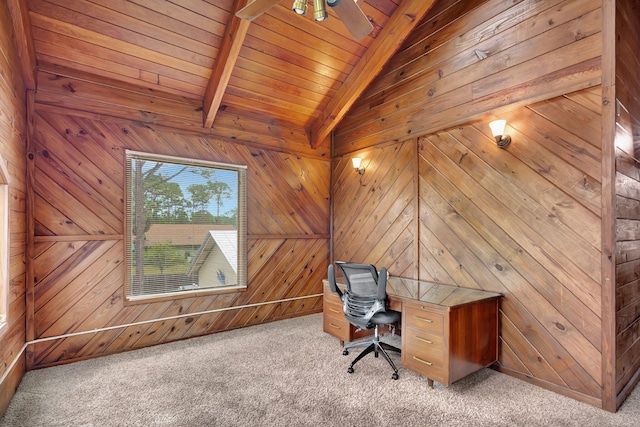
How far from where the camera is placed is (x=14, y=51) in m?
2.54

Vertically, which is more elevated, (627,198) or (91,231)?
(627,198)

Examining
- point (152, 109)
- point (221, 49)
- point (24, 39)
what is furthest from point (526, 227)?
point (24, 39)

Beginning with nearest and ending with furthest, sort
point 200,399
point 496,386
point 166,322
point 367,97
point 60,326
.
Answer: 1. point 200,399
2. point 496,386
3. point 60,326
4. point 166,322
5. point 367,97

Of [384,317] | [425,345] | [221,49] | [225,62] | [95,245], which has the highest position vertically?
[221,49]

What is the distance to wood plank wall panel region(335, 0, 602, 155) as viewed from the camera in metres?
2.46

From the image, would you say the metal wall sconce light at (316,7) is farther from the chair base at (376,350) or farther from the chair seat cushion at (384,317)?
the chair base at (376,350)

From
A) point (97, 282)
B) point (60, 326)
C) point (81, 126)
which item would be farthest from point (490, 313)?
point (81, 126)

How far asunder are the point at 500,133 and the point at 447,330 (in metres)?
1.79

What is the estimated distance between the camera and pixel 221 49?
11.2ft

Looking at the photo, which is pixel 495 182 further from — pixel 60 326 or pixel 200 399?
pixel 60 326

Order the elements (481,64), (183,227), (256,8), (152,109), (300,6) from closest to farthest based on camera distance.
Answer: (300,6) < (256,8) < (481,64) < (152,109) < (183,227)

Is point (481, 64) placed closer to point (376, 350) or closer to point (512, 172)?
point (512, 172)

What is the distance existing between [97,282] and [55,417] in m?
1.37

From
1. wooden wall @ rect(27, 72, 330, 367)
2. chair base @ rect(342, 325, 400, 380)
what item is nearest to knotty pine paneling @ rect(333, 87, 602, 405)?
chair base @ rect(342, 325, 400, 380)
